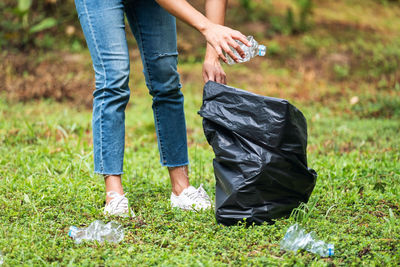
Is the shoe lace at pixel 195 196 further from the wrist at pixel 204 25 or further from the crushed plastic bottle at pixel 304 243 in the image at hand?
the wrist at pixel 204 25

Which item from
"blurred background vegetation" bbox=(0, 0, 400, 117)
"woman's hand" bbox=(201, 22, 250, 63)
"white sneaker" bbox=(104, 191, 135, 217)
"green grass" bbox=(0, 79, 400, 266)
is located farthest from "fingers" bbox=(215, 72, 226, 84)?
"blurred background vegetation" bbox=(0, 0, 400, 117)

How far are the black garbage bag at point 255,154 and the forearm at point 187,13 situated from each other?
35cm

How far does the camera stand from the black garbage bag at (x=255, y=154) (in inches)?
95.5

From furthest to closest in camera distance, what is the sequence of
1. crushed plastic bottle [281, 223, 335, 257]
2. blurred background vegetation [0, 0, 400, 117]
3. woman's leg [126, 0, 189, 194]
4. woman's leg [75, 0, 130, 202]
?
blurred background vegetation [0, 0, 400, 117]
woman's leg [126, 0, 189, 194]
woman's leg [75, 0, 130, 202]
crushed plastic bottle [281, 223, 335, 257]

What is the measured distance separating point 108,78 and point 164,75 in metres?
0.38

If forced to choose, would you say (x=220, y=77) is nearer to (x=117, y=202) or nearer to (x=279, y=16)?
(x=117, y=202)

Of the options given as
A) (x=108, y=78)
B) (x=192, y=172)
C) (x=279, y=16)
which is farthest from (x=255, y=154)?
(x=279, y=16)

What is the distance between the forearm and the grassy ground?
1090 mm

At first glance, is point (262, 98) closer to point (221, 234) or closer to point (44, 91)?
point (221, 234)

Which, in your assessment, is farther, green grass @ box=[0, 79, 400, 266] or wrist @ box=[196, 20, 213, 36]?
wrist @ box=[196, 20, 213, 36]

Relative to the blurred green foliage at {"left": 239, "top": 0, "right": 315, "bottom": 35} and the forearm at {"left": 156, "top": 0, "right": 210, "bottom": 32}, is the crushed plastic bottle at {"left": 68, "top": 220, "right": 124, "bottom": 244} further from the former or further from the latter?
the blurred green foliage at {"left": 239, "top": 0, "right": 315, "bottom": 35}

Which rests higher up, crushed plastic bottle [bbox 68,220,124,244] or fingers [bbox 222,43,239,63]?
fingers [bbox 222,43,239,63]

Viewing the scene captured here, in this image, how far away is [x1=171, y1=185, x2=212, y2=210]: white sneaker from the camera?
9.46 ft

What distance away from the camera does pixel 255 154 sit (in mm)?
2449
